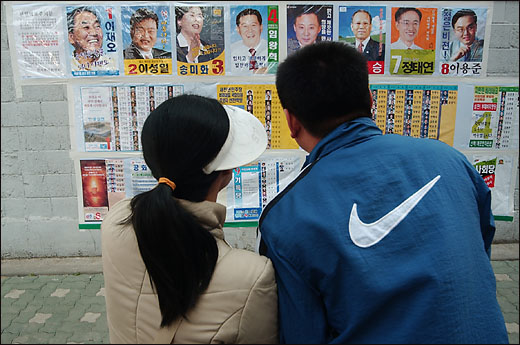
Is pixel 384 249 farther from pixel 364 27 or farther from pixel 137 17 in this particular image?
pixel 137 17

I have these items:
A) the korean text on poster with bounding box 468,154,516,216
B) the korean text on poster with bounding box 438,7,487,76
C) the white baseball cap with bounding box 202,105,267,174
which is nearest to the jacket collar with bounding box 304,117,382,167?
the white baseball cap with bounding box 202,105,267,174

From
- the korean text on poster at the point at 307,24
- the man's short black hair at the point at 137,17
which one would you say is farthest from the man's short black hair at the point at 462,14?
the man's short black hair at the point at 137,17

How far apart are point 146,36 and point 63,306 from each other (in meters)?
2.32

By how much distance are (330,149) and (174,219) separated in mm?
535

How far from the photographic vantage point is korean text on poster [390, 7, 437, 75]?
306 centimetres

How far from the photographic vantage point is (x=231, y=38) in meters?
3.05

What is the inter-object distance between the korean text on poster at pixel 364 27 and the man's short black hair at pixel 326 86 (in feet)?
5.97

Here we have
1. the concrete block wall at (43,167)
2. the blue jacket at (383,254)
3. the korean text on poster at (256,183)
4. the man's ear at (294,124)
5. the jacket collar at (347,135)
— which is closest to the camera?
the blue jacket at (383,254)

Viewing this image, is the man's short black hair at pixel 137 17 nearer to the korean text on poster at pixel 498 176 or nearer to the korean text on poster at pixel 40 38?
the korean text on poster at pixel 40 38

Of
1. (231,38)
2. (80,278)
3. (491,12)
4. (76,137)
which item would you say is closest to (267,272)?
(231,38)

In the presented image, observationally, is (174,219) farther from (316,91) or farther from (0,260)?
(0,260)

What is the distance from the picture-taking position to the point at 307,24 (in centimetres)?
302

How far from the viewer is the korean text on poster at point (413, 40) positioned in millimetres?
3057

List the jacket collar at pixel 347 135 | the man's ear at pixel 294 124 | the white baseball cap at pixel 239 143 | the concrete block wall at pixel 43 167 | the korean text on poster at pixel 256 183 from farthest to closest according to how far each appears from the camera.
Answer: the concrete block wall at pixel 43 167
the korean text on poster at pixel 256 183
the man's ear at pixel 294 124
the jacket collar at pixel 347 135
the white baseball cap at pixel 239 143
